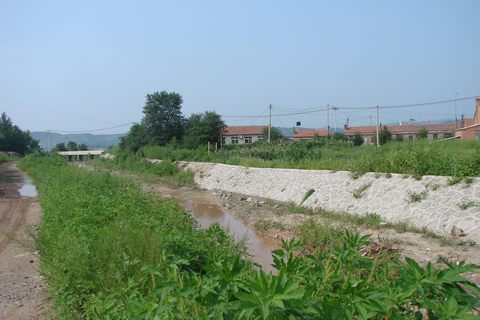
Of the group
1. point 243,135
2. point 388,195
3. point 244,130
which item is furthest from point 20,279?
point 244,130

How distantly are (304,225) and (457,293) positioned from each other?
32.4ft

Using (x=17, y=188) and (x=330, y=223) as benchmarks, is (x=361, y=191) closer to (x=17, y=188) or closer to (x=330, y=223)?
(x=330, y=223)

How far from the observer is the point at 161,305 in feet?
9.31

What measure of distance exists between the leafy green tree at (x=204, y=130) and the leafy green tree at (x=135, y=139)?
5510mm

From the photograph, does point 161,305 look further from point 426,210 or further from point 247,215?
point 247,215

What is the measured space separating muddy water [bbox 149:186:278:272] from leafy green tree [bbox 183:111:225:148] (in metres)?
24.8

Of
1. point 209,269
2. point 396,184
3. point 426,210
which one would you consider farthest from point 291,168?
point 209,269

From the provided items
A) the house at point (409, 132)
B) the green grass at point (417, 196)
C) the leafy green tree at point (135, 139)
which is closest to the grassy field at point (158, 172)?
the leafy green tree at point (135, 139)

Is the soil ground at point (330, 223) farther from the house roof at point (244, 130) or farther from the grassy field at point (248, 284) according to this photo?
the house roof at point (244, 130)

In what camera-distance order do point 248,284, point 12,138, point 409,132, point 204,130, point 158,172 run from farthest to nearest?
1. point 12,138
2. point 409,132
3. point 204,130
4. point 158,172
5. point 248,284

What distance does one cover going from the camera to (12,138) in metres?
82.6

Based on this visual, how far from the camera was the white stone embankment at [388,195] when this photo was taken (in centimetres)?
1204

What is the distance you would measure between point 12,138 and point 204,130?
45.8 metres

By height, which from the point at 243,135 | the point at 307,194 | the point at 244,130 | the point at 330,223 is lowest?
the point at 330,223
